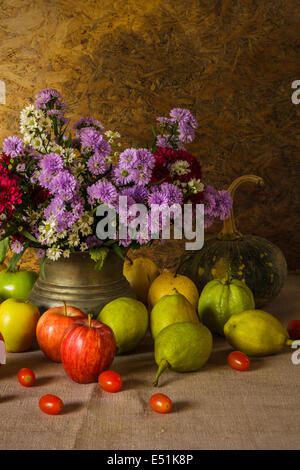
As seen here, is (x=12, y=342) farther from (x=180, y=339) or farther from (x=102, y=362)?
(x=180, y=339)

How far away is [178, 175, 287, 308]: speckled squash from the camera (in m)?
1.51

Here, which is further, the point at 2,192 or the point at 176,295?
the point at 176,295

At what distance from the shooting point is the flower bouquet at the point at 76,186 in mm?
1083

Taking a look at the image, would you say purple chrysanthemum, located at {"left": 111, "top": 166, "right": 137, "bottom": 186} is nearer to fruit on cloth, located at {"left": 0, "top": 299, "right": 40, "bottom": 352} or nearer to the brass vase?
the brass vase

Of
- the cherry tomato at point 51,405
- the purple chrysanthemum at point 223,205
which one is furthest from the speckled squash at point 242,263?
the cherry tomato at point 51,405

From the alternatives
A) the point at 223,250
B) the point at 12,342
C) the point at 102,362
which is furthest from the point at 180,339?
the point at 223,250

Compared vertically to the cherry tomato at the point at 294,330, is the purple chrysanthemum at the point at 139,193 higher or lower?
higher

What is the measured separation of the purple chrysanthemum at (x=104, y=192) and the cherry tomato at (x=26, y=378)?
1.26 ft

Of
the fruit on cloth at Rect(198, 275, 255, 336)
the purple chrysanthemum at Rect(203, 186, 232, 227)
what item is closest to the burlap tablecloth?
the fruit on cloth at Rect(198, 275, 255, 336)

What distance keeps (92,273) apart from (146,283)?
0.32 m

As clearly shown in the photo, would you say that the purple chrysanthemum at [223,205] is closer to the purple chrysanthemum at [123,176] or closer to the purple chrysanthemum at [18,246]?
the purple chrysanthemum at [123,176]

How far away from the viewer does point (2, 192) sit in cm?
105

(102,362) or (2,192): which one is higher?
(2,192)

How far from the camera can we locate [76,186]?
3.57ft
